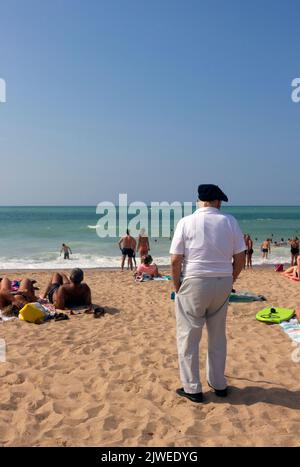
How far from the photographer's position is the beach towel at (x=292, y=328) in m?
5.48

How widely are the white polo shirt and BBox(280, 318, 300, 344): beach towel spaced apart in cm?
281

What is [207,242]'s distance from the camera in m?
3.21

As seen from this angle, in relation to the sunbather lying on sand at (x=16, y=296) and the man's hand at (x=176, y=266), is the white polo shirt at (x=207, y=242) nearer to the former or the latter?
the man's hand at (x=176, y=266)

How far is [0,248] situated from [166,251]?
12138 millimetres

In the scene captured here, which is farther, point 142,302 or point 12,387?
point 142,302

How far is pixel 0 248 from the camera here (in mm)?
27969

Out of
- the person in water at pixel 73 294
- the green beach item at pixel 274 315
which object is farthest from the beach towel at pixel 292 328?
the person in water at pixel 73 294

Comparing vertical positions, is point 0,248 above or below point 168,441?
below

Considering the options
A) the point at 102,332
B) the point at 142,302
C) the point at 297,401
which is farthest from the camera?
the point at 142,302

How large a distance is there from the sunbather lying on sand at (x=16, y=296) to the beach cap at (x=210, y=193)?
470 cm

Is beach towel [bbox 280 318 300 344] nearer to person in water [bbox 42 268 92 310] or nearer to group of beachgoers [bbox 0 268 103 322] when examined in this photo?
group of beachgoers [bbox 0 268 103 322]

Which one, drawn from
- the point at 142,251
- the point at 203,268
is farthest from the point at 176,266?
the point at 142,251

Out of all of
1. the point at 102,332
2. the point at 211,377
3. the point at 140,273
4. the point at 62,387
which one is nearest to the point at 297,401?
the point at 211,377

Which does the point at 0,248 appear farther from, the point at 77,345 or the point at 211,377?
the point at 211,377
